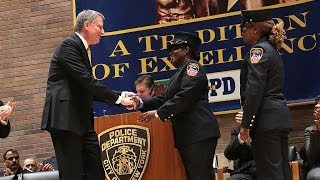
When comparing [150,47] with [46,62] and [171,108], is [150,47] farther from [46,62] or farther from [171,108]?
[171,108]

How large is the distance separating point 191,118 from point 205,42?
2.72 metres

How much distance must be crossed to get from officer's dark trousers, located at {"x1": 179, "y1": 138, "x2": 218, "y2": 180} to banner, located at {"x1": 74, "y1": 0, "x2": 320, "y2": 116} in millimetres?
2400

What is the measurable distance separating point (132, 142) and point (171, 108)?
0.58 m

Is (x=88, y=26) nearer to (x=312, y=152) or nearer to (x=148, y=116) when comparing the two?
(x=148, y=116)

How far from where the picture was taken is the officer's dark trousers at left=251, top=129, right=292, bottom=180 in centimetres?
451

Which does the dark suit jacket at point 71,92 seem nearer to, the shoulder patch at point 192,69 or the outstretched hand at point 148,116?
the outstretched hand at point 148,116

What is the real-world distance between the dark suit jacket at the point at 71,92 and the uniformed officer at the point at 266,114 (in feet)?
3.55

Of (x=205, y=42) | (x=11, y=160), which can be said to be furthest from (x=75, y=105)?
(x=205, y=42)

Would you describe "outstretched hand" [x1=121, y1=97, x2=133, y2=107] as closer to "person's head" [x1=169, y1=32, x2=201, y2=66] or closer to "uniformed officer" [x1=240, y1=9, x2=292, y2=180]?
"person's head" [x1=169, y1=32, x2=201, y2=66]

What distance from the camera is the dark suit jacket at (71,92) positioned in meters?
4.44

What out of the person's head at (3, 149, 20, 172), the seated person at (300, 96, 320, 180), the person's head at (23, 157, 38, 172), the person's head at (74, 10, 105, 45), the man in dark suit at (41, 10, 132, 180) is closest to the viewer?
the man in dark suit at (41, 10, 132, 180)

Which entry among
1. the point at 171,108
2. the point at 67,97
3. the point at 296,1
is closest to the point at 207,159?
the point at 171,108

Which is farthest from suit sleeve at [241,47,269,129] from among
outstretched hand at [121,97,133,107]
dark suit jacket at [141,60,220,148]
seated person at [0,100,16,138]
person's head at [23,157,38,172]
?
person's head at [23,157,38,172]

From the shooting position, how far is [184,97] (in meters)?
4.93
